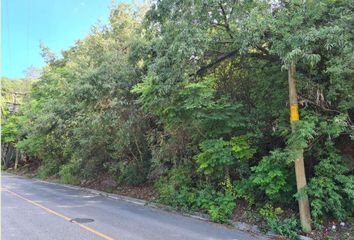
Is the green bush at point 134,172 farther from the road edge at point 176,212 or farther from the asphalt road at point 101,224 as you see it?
the asphalt road at point 101,224

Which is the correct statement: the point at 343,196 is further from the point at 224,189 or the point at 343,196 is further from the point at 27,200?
the point at 27,200

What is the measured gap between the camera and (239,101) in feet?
39.6

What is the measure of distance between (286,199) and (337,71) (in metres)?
3.74

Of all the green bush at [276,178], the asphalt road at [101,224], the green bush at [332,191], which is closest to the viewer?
the asphalt road at [101,224]

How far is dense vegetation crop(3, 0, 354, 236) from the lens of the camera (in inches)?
328

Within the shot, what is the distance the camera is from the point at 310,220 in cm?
838

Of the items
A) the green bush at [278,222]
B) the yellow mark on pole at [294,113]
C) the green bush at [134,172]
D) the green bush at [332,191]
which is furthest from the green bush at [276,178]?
the green bush at [134,172]

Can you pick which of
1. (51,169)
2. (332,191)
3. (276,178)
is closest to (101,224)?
(276,178)

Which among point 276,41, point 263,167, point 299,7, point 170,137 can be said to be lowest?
point 263,167

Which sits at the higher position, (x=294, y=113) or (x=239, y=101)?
(x=239, y=101)

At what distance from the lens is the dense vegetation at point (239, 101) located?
27.3 feet

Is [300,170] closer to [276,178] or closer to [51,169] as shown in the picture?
[276,178]

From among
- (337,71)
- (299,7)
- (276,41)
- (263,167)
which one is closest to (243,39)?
(276,41)

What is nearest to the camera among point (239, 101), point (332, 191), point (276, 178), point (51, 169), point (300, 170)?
point (332, 191)
